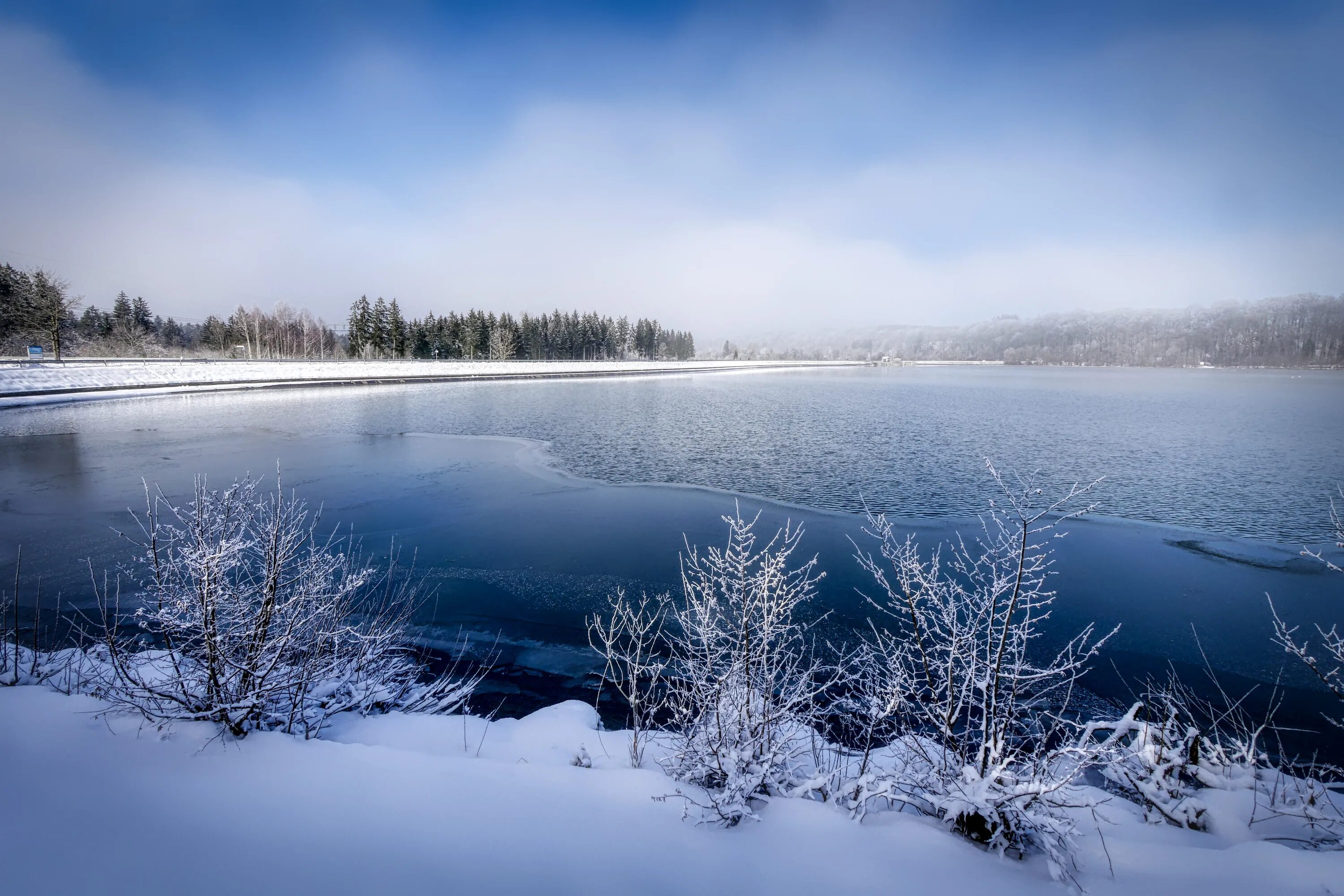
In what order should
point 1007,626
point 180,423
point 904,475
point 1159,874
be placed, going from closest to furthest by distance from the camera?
point 1159,874 → point 1007,626 → point 904,475 → point 180,423

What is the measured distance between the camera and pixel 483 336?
9750 centimetres

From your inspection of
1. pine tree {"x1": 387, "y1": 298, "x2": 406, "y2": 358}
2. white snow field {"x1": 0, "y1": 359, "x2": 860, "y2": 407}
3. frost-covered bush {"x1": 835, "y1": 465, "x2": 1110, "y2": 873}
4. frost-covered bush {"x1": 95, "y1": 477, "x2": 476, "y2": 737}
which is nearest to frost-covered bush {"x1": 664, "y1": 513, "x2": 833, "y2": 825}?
frost-covered bush {"x1": 835, "y1": 465, "x2": 1110, "y2": 873}

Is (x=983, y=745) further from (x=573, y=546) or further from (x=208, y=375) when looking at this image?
(x=208, y=375)

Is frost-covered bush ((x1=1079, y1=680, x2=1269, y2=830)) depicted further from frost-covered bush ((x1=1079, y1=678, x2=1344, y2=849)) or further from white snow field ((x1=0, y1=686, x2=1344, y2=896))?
white snow field ((x1=0, y1=686, x2=1344, y2=896))

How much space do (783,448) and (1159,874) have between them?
1852cm

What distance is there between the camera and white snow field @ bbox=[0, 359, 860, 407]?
36031 mm

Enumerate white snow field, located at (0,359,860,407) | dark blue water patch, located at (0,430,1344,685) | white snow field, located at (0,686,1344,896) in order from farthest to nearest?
1. white snow field, located at (0,359,860,407)
2. dark blue water patch, located at (0,430,1344,685)
3. white snow field, located at (0,686,1344,896)

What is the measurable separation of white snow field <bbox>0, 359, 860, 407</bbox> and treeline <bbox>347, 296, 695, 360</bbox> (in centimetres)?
2144

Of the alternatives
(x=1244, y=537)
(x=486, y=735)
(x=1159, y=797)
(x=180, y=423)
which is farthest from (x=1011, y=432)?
(x=180, y=423)

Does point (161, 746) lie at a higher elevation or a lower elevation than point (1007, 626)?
lower

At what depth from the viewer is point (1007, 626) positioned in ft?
13.8

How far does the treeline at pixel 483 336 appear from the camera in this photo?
86.4 m

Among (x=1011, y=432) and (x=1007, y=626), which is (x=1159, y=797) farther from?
(x=1011, y=432)

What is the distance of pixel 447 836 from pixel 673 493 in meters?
11.8
